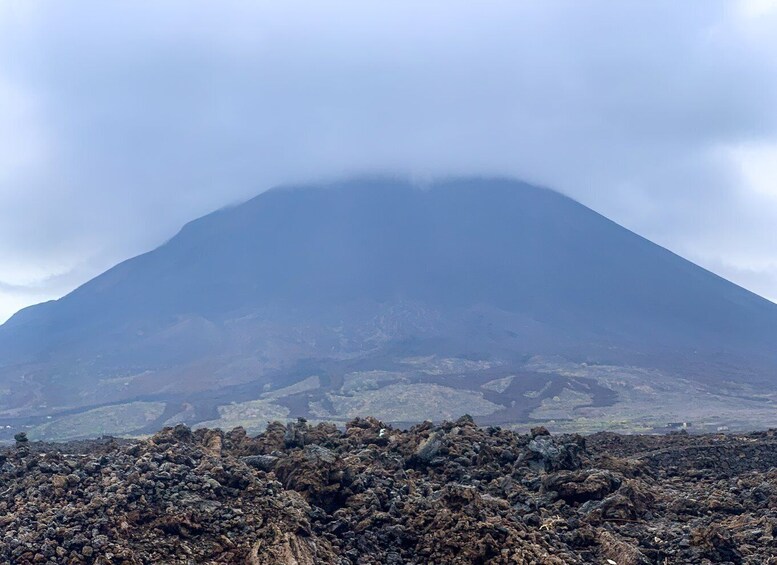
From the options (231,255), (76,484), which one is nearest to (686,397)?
(76,484)

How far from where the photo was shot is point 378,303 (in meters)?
144

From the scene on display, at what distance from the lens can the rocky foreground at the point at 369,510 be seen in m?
11.2

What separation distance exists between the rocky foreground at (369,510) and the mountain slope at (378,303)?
83501 mm

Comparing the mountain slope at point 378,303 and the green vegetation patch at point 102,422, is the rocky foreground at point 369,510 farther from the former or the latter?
the mountain slope at point 378,303

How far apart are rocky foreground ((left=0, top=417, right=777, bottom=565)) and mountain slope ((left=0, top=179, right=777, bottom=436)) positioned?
8350 cm

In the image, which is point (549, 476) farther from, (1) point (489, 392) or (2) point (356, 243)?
(2) point (356, 243)

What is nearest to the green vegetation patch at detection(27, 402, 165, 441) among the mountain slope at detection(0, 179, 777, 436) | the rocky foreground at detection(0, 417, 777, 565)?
the mountain slope at detection(0, 179, 777, 436)

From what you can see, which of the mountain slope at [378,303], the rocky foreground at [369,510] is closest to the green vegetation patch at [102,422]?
the mountain slope at [378,303]

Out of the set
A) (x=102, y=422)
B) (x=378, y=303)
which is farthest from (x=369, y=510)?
(x=378, y=303)

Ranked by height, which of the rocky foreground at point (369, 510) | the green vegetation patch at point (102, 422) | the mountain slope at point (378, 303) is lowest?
the green vegetation patch at point (102, 422)

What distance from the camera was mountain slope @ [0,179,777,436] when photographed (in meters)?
114

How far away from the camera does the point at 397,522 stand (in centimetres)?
1271

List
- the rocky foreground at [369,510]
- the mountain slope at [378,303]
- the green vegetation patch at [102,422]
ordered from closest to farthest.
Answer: the rocky foreground at [369,510], the green vegetation patch at [102,422], the mountain slope at [378,303]

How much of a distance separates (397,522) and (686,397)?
271ft
